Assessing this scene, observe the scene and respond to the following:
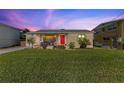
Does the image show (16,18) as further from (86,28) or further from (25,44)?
(86,28)

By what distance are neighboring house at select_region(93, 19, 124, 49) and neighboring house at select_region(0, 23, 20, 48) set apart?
434cm

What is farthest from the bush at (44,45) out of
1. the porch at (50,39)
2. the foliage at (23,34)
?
the foliage at (23,34)

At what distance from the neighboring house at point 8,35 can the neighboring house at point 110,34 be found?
4336 mm

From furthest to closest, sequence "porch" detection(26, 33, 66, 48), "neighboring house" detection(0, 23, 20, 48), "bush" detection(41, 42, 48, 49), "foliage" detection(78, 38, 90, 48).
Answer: "neighboring house" detection(0, 23, 20, 48)
"foliage" detection(78, 38, 90, 48)
"porch" detection(26, 33, 66, 48)
"bush" detection(41, 42, 48, 49)

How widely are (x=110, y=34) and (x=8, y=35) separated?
6489 millimetres

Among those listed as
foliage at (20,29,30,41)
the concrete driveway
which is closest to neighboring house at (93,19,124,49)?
foliage at (20,29,30,41)

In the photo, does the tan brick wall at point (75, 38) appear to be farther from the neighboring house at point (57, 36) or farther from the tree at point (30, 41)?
the tree at point (30, 41)

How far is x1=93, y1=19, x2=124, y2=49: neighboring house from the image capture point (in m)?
8.14

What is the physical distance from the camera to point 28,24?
823cm

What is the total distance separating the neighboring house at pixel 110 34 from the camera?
8141 mm

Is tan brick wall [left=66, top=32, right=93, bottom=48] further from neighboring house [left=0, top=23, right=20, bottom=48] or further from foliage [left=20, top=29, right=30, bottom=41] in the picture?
neighboring house [left=0, top=23, right=20, bottom=48]

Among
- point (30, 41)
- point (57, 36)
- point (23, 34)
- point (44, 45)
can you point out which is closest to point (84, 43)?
point (57, 36)

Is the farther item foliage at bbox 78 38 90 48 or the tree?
foliage at bbox 78 38 90 48

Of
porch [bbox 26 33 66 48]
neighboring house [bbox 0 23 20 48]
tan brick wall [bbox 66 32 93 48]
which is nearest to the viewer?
porch [bbox 26 33 66 48]
